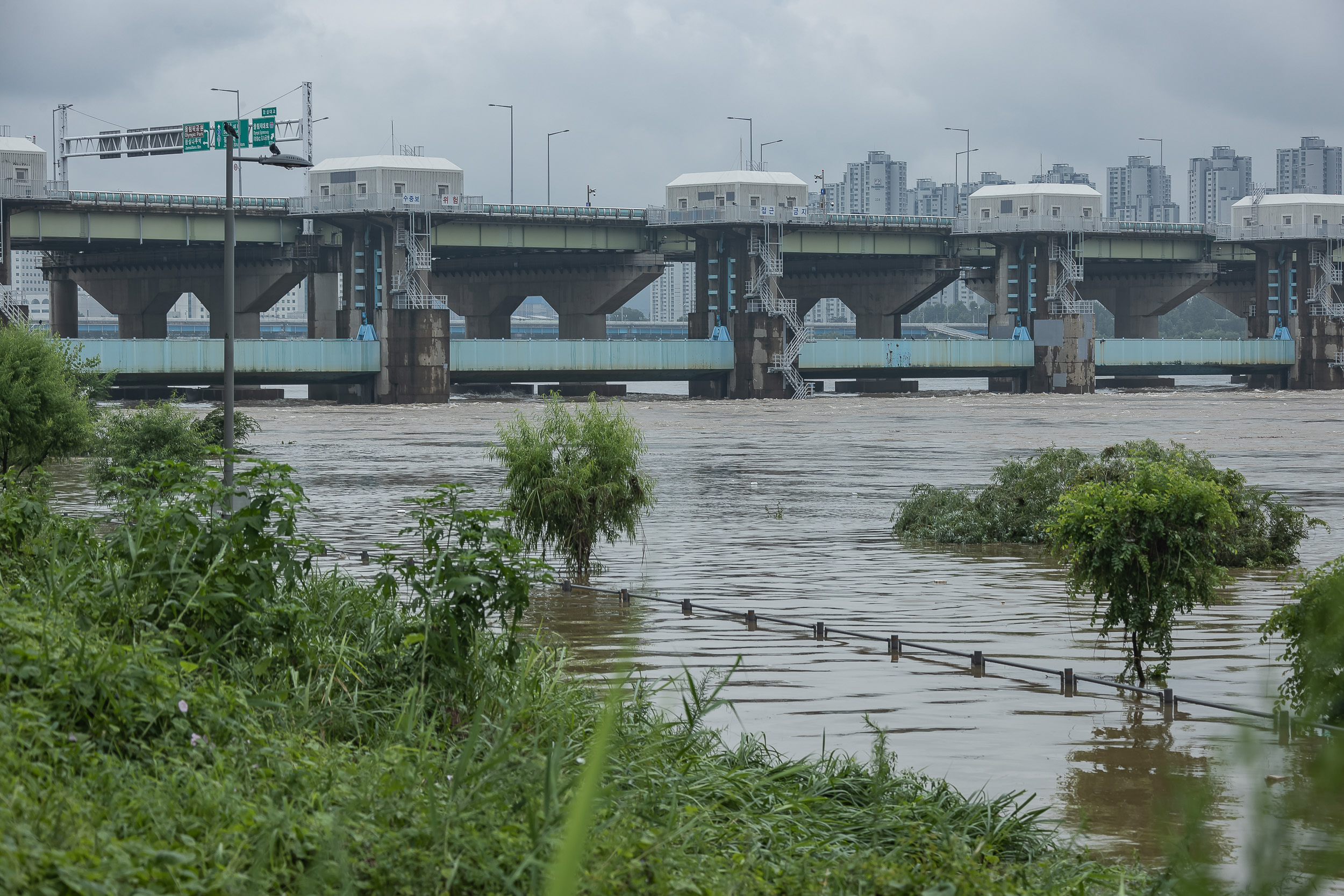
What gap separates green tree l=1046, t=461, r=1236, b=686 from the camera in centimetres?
1278

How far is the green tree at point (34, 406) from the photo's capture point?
84.2ft

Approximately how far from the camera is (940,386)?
136m

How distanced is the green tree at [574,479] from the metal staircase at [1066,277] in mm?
84506

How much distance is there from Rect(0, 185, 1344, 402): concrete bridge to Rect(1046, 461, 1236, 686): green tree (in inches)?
2795

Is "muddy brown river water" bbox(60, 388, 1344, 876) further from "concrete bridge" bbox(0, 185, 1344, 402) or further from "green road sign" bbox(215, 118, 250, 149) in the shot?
"concrete bridge" bbox(0, 185, 1344, 402)

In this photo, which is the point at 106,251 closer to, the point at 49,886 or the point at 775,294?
the point at 775,294

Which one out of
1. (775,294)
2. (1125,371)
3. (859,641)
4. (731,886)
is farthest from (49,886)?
(1125,371)

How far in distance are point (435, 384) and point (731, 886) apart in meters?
77.5

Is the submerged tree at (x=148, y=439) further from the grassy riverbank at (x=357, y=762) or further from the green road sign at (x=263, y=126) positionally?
the green road sign at (x=263, y=126)

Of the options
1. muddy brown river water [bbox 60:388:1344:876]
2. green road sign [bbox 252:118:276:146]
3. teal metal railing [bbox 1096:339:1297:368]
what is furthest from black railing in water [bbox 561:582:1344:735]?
teal metal railing [bbox 1096:339:1297:368]

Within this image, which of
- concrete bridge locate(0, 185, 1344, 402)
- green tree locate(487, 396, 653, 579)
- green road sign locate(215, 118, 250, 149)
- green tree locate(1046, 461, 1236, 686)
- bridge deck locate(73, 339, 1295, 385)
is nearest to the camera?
green tree locate(1046, 461, 1236, 686)

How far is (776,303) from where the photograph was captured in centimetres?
9169

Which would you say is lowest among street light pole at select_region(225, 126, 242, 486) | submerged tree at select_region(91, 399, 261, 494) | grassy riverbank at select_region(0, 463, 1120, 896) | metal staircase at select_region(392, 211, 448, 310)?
grassy riverbank at select_region(0, 463, 1120, 896)

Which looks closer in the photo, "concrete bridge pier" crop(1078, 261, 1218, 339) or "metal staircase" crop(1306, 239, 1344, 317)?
"metal staircase" crop(1306, 239, 1344, 317)
